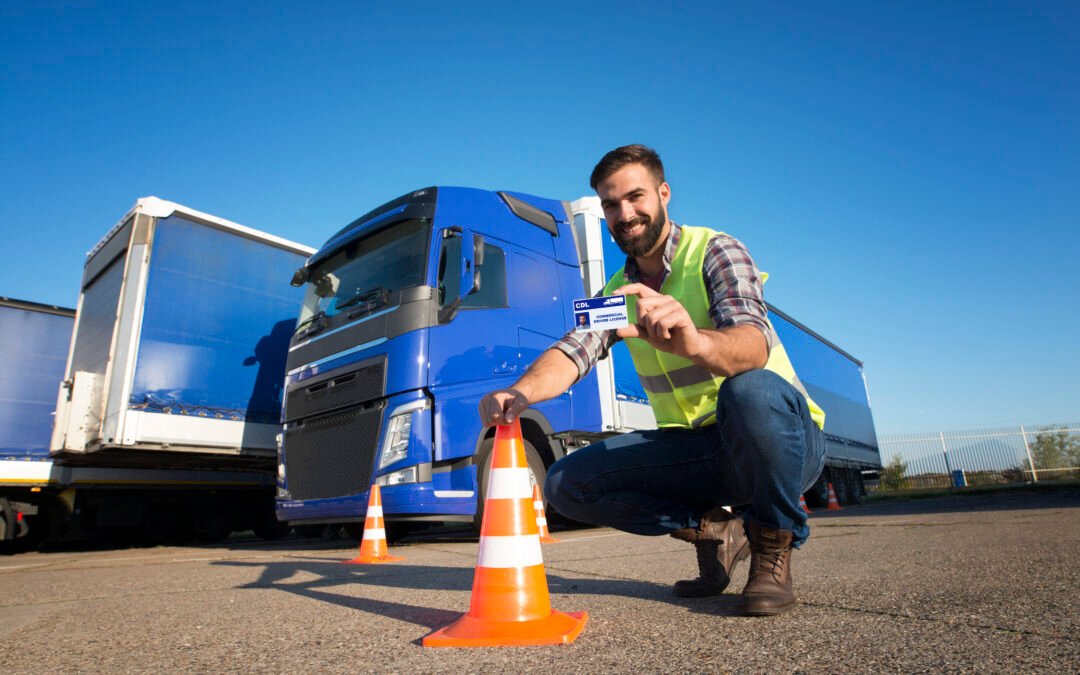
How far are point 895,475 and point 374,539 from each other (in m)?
26.9

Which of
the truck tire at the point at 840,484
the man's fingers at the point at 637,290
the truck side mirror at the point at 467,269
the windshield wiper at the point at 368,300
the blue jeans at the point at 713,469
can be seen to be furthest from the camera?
the truck tire at the point at 840,484

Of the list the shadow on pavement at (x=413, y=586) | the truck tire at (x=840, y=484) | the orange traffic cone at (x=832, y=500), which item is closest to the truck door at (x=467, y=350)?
the shadow on pavement at (x=413, y=586)

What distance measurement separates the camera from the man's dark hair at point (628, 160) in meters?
2.45

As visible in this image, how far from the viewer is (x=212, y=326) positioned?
748 cm

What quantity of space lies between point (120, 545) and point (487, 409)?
10183mm

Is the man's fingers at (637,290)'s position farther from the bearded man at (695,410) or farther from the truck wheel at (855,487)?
the truck wheel at (855,487)

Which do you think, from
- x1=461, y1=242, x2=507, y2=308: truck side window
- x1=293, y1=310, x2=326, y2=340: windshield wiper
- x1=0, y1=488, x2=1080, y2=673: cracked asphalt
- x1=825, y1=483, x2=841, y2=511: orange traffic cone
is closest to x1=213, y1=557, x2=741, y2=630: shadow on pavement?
x1=0, y1=488, x2=1080, y2=673: cracked asphalt

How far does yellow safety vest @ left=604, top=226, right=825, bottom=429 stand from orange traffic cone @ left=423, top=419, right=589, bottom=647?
0.63 meters

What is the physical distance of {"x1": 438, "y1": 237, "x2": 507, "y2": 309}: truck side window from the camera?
5504mm

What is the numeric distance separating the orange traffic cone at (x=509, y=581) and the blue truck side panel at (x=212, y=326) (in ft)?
20.4

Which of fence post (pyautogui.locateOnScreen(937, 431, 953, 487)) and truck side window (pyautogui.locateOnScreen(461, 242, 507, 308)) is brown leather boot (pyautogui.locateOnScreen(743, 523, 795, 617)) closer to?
truck side window (pyautogui.locateOnScreen(461, 242, 507, 308))

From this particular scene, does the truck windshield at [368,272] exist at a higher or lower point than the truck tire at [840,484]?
higher

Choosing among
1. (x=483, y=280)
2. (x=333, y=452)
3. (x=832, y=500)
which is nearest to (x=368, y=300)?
(x=483, y=280)

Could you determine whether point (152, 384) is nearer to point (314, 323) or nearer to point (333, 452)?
point (314, 323)
